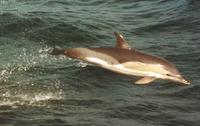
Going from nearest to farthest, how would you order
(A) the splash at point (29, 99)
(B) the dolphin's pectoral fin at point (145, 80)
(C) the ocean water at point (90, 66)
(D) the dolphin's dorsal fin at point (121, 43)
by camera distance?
(B) the dolphin's pectoral fin at point (145, 80)
(D) the dolphin's dorsal fin at point (121, 43)
(C) the ocean water at point (90, 66)
(A) the splash at point (29, 99)

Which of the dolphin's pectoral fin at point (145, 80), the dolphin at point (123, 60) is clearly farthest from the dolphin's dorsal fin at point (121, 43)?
the dolphin's pectoral fin at point (145, 80)

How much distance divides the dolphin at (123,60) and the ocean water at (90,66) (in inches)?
160

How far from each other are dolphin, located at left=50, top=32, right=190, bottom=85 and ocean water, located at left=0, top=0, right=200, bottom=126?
4.07 m

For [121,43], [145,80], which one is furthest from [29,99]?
[145,80]

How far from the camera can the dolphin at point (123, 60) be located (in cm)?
845

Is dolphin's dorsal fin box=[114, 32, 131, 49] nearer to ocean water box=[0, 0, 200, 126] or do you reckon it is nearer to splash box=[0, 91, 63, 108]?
ocean water box=[0, 0, 200, 126]

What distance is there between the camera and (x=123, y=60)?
8.57 metres

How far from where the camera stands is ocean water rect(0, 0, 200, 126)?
1327cm

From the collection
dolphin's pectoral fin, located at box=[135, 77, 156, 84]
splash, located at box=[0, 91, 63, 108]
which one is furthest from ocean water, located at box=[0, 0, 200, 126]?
dolphin's pectoral fin, located at box=[135, 77, 156, 84]

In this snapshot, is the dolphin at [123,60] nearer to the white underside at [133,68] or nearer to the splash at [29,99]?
the white underside at [133,68]

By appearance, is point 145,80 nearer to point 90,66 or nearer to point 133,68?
point 133,68

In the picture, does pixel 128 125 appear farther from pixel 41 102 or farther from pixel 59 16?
pixel 59 16

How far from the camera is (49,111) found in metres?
13.4

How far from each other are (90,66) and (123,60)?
31.5ft
